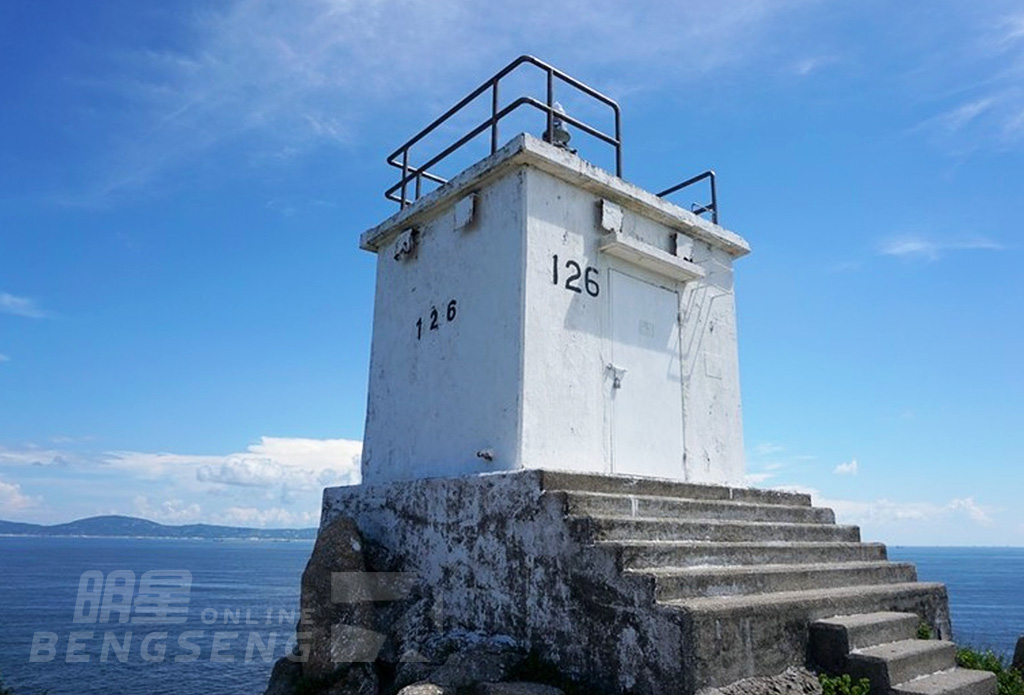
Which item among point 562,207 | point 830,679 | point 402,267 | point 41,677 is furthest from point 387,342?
point 41,677

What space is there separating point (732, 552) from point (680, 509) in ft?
2.39

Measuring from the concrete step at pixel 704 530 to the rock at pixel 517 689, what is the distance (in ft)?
3.42

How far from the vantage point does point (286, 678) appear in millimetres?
6918

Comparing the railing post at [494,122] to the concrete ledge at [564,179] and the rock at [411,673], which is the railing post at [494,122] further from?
the rock at [411,673]

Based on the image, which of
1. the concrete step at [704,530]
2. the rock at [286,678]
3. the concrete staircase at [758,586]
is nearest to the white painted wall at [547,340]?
the concrete staircase at [758,586]

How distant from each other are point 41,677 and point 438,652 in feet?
67.3

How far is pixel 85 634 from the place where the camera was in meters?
31.4

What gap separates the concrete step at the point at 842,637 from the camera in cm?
486

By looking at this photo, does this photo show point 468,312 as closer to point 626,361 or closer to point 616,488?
point 626,361

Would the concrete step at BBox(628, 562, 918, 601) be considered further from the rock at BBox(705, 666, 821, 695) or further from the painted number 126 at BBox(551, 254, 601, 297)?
the painted number 126 at BBox(551, 254, 601, 297)

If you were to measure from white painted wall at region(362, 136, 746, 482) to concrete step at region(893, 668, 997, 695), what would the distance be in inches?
124

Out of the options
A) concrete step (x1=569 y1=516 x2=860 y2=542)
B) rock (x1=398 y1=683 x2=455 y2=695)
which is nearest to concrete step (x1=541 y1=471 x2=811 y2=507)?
concrete step (x1=569 y1=516 x2=860 y2=542)

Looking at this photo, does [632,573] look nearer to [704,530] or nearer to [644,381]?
[704,530]

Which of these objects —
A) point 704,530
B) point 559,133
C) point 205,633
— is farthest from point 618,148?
point 205,633
